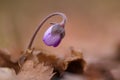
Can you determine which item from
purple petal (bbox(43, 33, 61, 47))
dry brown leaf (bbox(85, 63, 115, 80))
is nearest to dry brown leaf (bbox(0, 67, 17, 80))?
purple petal (bbox(43, 33, 61, 47))

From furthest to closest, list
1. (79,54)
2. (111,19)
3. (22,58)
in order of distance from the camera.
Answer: (111,19)
(79,54)
(22,58)

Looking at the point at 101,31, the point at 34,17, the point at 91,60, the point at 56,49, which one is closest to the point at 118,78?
the point at 91,60

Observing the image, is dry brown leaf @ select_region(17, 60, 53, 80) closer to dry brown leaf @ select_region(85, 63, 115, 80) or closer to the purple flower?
the purple flower

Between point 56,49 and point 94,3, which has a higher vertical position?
point 94,3

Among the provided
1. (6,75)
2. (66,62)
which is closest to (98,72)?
(66,62)

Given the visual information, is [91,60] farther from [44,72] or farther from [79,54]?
[44,72]

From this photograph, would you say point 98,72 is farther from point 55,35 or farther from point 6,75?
point 6,75

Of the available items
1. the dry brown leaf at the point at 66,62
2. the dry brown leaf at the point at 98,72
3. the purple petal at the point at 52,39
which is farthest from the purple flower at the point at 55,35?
the dry brown leaf at the point at 98,72
